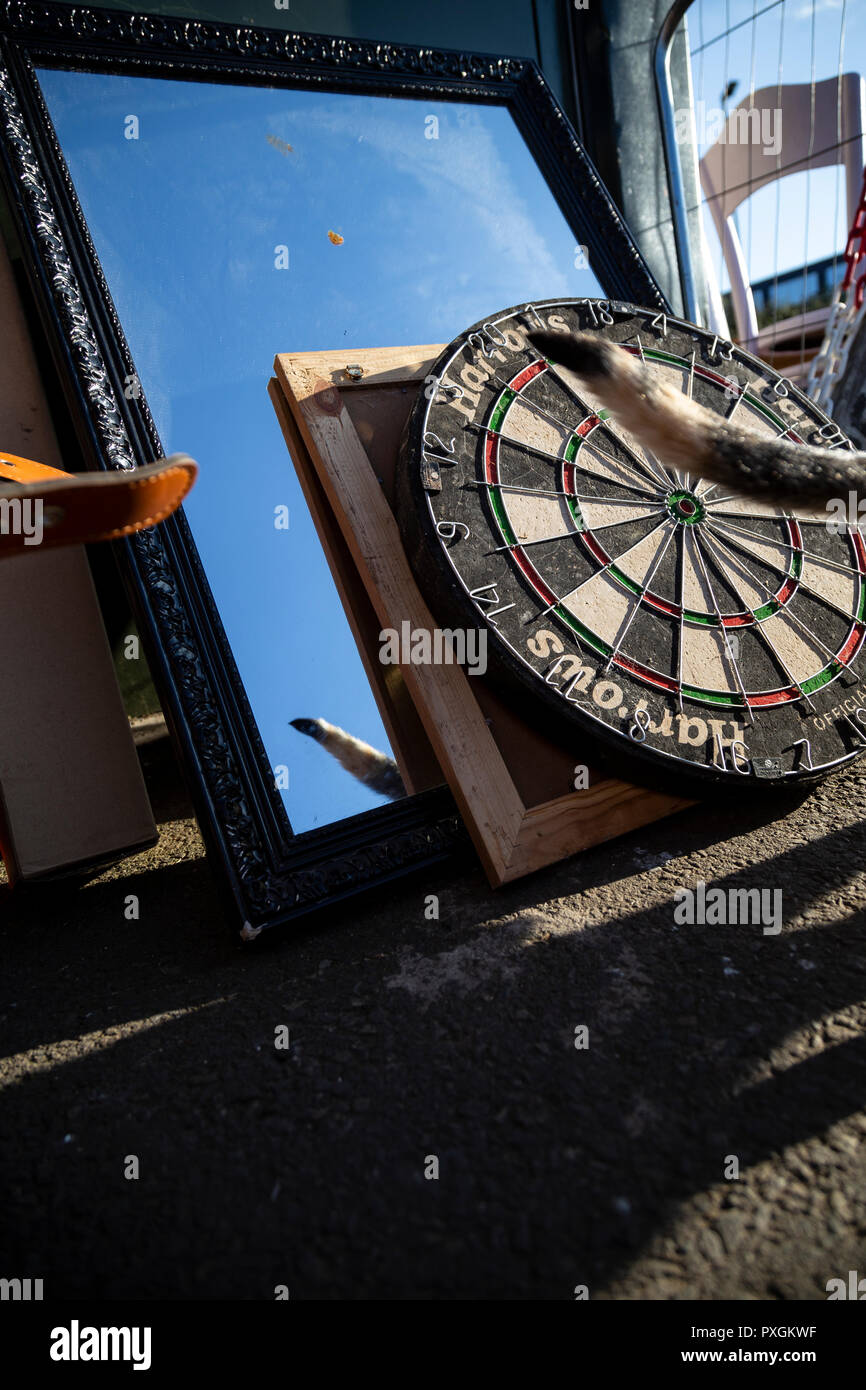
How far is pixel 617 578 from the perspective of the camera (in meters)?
1.98

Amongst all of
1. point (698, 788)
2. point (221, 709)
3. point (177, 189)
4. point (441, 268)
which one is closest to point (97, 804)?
point (221, 709)

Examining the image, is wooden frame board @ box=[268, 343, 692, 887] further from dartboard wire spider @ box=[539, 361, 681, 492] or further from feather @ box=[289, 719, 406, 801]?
dartboard wire spider @ box=[539, 361, 681, 492]

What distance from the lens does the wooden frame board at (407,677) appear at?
5.96 ft

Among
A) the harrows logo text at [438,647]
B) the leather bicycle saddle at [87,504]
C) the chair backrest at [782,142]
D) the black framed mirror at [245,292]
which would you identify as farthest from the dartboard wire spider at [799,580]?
the chair backrest at [782,142]

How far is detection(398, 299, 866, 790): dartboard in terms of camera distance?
1833mm

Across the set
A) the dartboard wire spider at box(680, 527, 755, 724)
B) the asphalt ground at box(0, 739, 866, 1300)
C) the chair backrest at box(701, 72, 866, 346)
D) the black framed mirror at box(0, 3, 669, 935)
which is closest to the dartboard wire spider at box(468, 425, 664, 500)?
the dartboard wire spider at box(680, 527, 755, 724)

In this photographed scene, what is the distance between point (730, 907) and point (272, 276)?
6.38ft

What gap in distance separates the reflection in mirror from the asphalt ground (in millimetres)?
479

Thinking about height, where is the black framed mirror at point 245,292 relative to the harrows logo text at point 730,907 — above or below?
above

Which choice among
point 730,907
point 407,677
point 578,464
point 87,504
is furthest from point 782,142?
point 87,504

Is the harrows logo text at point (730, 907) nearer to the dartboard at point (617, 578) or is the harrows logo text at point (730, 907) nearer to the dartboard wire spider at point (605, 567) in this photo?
the dartboard at point (617, 578)
